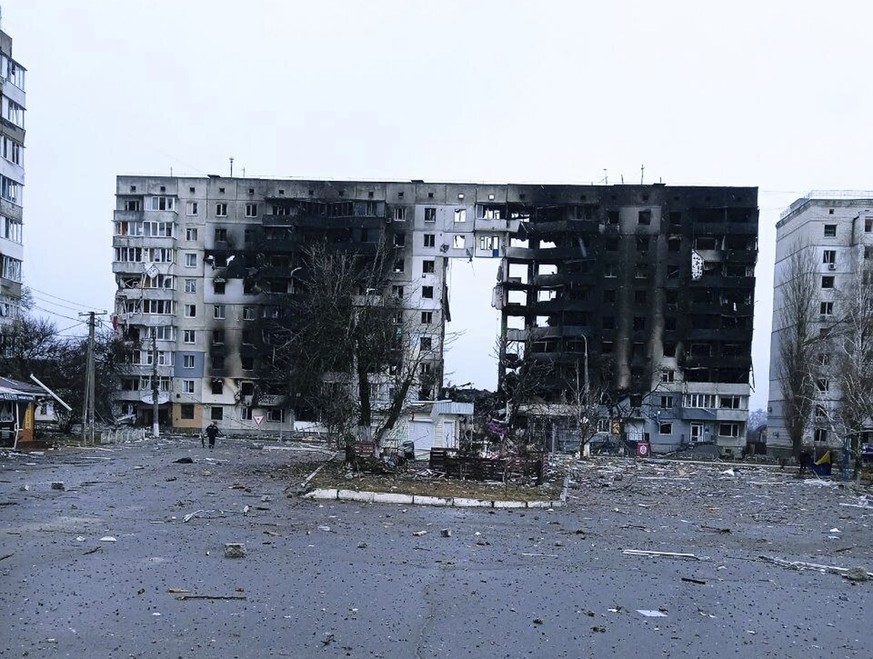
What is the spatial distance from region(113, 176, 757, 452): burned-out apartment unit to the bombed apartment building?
13 centimetres

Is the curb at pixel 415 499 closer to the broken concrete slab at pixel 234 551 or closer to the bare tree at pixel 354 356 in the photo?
the bare tree at pixel 354 356

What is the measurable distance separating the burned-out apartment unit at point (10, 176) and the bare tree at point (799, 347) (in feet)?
146

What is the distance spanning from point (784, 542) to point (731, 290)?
183ft

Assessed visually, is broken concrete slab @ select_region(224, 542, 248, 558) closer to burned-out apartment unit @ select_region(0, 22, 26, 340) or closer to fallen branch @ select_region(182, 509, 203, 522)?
fallen branch @ select_region(182, 509, 203, 522)

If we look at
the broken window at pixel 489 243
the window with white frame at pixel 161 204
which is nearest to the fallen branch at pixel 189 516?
the broken window at pixel 489 243

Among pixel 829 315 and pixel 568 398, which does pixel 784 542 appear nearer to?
pixel 568 398

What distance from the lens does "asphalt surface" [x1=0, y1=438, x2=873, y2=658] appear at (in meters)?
7.49

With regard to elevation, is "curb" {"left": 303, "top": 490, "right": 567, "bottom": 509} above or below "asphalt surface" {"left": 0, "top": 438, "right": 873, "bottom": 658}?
below

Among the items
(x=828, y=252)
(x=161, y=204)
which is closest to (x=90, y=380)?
(x=161, y=204)

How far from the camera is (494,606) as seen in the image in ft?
29.2

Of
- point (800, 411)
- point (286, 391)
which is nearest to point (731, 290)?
point (800, 411)

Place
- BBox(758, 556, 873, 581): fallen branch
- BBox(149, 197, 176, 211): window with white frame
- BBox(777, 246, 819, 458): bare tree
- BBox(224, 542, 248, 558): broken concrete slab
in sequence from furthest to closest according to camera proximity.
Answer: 1. BBox(149, 197, 176, 211): window with white frame
2. BBox(777, 246, 819, 458): bare tree
3. BBox(758, 556, 873, 581): fallen branch
4. BBox(224, 542, 248, 558): broken concrete slab

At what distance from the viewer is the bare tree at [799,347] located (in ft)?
168

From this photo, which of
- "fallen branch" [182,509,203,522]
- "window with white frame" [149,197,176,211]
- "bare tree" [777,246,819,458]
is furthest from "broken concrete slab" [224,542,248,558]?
"window with white frame" [149,197,176,211]
